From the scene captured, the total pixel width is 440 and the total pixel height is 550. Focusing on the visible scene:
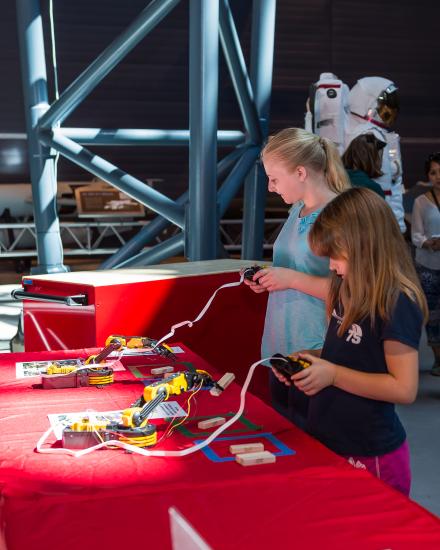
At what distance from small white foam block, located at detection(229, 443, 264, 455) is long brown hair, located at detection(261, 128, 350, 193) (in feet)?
3.57

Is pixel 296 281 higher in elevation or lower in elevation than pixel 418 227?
higher

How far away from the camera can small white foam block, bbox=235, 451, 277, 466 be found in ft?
5.19

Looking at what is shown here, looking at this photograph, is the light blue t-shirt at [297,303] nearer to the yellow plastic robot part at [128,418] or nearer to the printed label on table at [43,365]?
the printed label on table at [43,365]

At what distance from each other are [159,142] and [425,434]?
2818mm

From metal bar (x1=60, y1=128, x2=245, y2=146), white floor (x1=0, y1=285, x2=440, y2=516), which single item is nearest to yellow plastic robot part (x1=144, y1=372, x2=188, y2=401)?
white floor (x1=0, y1=285, x2=440, y2=516)

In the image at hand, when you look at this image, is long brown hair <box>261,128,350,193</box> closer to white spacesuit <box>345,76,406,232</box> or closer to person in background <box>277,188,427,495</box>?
person in background <box>277,188,427,495</box>

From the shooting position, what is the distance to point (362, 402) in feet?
6.24

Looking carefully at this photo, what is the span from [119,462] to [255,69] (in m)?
4.66

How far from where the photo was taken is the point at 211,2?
457cm

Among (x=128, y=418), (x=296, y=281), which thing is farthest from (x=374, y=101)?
(x=128, y=418)

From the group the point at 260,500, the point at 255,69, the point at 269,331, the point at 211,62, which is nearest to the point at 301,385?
the point at 260,500

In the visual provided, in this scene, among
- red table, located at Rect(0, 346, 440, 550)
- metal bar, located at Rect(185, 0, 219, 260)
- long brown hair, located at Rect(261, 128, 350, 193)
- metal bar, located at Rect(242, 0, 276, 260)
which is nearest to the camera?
red table, located at Rect(0, 346, 440, 550)

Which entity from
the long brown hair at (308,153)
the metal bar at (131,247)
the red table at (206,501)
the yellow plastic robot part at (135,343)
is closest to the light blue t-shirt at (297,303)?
the long brown hair at (308,153)

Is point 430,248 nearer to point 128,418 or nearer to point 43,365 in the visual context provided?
point 43,365
